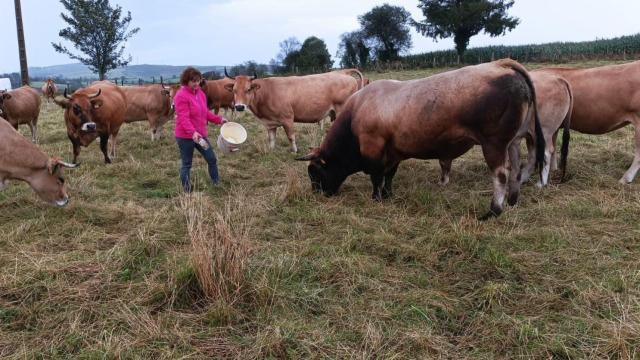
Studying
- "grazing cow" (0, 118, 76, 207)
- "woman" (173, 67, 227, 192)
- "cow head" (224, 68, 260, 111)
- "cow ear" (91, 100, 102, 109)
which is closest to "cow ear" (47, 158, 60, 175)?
"grazing cow" (0, 118, 76, 207)

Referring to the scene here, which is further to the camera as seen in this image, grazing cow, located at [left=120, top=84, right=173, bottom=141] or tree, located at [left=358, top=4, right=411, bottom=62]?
tree, located at [left=358, top=4, right=411, bottom=62]

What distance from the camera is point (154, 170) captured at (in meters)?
8.41

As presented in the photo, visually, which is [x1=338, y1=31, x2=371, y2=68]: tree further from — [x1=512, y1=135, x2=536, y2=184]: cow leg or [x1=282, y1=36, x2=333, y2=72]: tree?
[x1=512, y1=135, x2=536, y2=184]: cow leg

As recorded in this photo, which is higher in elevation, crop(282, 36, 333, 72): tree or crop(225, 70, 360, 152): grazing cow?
crop(282, 36, 333, 72): tree

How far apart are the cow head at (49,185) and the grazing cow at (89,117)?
239 cm

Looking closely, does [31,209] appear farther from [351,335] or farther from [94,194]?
[351,335]

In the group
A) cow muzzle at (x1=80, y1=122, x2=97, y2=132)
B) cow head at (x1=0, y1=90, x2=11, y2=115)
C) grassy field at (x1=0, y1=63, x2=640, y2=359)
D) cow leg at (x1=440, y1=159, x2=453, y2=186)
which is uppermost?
cow head at (x1=0, y1=90, x2=11, y2=115)

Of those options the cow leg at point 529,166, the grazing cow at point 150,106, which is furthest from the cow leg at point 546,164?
the grazing cow at point 150,106

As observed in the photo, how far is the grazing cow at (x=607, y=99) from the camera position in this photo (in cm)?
693

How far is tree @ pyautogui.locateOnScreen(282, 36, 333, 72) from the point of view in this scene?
174ft

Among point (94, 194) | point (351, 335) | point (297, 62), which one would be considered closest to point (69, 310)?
point (351, 335)

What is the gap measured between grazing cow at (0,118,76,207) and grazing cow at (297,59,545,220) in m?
3.45

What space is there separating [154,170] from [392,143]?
4413 millimetres

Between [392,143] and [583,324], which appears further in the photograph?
[392,143]
